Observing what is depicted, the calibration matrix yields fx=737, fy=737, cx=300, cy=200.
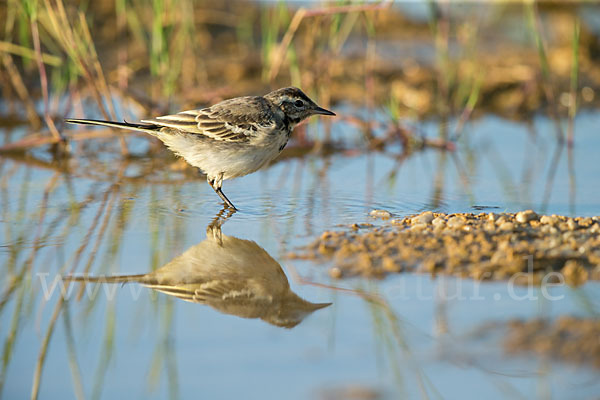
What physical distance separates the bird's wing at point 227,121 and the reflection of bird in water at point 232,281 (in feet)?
4.20

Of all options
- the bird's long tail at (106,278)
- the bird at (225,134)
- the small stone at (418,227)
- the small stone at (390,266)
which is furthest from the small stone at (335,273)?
the bird at (225,134)

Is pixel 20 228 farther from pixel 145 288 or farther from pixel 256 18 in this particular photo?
pixel 256 18

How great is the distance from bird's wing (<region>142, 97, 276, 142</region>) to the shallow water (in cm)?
66

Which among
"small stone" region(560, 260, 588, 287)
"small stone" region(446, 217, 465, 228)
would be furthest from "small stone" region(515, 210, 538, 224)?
"small stone" region(560, 260, 588, 287)

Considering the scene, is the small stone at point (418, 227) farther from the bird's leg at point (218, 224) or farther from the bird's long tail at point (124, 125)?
the bird's long tail at point (124, 125)

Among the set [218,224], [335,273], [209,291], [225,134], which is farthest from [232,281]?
[225,134]

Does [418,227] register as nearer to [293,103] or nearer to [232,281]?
[232,281]

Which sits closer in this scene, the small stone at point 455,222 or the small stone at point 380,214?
the small stone at point 455,222

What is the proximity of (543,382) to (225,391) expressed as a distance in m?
1.43

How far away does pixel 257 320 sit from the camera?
4051 millimetres

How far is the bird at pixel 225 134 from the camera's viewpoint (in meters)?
6.42

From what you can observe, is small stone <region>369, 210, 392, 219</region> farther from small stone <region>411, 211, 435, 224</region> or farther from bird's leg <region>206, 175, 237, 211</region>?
bird's leg <region>206, 175, 237, 211</region>

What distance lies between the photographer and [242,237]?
562cm

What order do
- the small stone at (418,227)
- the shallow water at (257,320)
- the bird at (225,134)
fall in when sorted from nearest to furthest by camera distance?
the shallow water at (257,320)
the small stone at (418,227)
the bird at (225,134)
